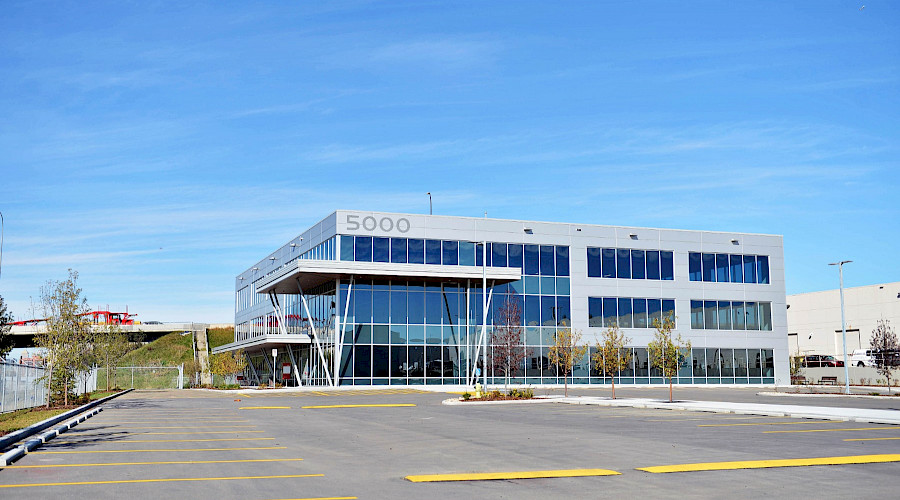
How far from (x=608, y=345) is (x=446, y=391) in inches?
430

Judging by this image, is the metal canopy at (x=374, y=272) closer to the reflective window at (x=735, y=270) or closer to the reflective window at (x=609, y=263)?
the reflective window at (x=609, y=263)

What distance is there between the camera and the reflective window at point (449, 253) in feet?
181

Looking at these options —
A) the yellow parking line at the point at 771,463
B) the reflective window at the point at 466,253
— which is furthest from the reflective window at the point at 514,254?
the yellow parking line at the point at 771,463

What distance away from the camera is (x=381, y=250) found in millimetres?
53281

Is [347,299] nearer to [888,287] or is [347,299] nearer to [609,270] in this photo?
[609,270]

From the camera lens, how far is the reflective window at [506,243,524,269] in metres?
57.2

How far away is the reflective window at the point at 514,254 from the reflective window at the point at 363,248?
10053 mm

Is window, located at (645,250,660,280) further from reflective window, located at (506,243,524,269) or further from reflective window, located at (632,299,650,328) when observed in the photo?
reflective window, located at (506,243,524,269)

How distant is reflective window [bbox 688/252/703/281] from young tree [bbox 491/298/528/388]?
1479 cm

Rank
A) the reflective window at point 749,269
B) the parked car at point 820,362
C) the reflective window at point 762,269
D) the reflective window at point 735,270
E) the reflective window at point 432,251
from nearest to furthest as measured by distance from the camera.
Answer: the reflective window at point 432,251, the reflective window at point 735,270, the reflective window at point 749,269, the reflective window at point 762,269, the parked car at point 820,362

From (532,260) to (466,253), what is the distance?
514 cm

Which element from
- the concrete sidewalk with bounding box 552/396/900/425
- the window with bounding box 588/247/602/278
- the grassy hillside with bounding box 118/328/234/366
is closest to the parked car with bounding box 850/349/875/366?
the window with bounding box 588/247/602/278

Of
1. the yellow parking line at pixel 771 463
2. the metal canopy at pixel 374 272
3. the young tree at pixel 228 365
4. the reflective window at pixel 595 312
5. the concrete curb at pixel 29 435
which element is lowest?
the yellow parking line at pixel 771 463

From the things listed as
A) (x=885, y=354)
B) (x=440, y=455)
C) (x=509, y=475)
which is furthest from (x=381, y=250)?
(x=885, y=354)
